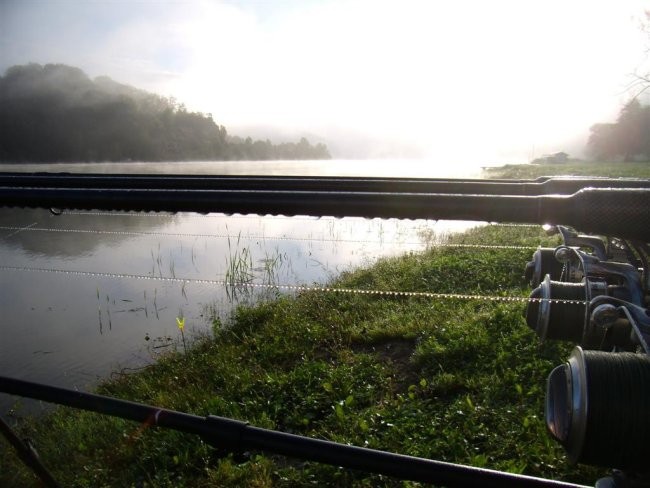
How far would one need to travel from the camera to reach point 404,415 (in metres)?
4.32

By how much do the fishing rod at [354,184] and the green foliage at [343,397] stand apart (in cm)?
235

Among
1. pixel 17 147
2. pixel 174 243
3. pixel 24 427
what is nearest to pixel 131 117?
pixel 17 147

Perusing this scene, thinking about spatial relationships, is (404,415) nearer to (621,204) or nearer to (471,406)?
(471,406)

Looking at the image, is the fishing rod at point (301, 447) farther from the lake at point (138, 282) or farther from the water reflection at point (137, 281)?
the water reflection at point (137, 281)

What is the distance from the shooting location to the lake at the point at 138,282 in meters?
8.50

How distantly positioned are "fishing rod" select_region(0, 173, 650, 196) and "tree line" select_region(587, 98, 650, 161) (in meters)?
81.5

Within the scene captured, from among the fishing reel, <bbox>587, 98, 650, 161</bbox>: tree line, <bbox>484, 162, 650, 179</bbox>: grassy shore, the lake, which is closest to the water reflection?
the lake

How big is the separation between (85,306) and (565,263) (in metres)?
11.2

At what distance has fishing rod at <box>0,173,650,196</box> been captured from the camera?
4.71 feet

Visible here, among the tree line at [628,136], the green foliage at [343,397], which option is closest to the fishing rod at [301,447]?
the green foliage at [343,397]

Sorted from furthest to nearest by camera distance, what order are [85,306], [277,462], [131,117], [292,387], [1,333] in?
[131,117]
[85,306]
[1,333]
[292,387]
[277,462]

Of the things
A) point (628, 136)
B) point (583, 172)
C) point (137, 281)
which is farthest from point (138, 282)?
point (628, 136)

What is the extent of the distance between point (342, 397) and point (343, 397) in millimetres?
10

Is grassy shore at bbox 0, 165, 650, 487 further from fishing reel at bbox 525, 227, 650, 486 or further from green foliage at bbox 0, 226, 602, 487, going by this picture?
fishing reel at bbox 525, 227, 650, 486
